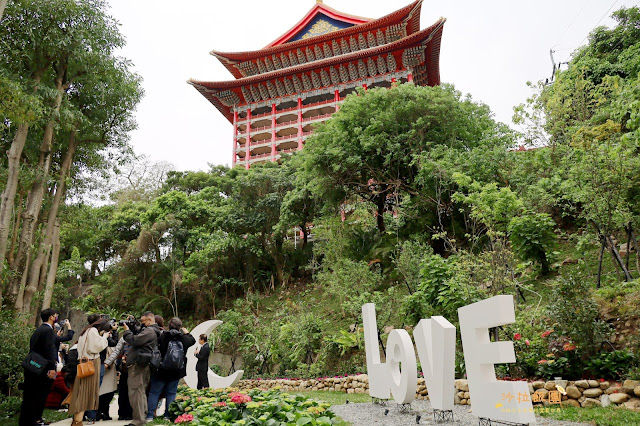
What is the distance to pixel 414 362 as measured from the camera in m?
5.25

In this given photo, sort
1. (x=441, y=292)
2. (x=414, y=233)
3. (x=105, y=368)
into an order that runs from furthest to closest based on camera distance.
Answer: (x=414, y=233) → (x=441, y=292) → (x=105, y=368)

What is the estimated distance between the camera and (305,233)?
61.0 ft

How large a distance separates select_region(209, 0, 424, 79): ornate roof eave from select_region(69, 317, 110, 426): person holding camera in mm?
28295

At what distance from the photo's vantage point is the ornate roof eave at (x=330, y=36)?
28688 millimetres

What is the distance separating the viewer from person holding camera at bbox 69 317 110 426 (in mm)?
4871

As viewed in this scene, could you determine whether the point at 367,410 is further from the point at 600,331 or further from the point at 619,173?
the point at 619,173

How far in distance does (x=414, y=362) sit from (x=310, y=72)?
27712mm

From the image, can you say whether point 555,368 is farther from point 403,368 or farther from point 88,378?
point 88,378

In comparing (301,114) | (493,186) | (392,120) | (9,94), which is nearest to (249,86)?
(301,114)

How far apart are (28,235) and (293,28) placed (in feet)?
97.7

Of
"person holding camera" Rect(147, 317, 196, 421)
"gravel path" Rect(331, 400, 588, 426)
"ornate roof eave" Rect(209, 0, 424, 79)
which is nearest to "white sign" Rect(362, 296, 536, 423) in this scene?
"gravel path" Rect(331, 400, 588, 426)

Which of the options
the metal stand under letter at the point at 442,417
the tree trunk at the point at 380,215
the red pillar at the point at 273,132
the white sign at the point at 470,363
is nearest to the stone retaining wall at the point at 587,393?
the metal stand under letter at the point at 442,417

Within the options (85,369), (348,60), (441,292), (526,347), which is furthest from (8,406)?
(348,60)

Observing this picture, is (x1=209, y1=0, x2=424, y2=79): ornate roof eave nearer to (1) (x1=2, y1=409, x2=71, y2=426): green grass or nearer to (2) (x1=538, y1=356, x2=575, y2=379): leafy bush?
(2) (x1=538, y1=356, x2=575, y2=379): leafy bush
